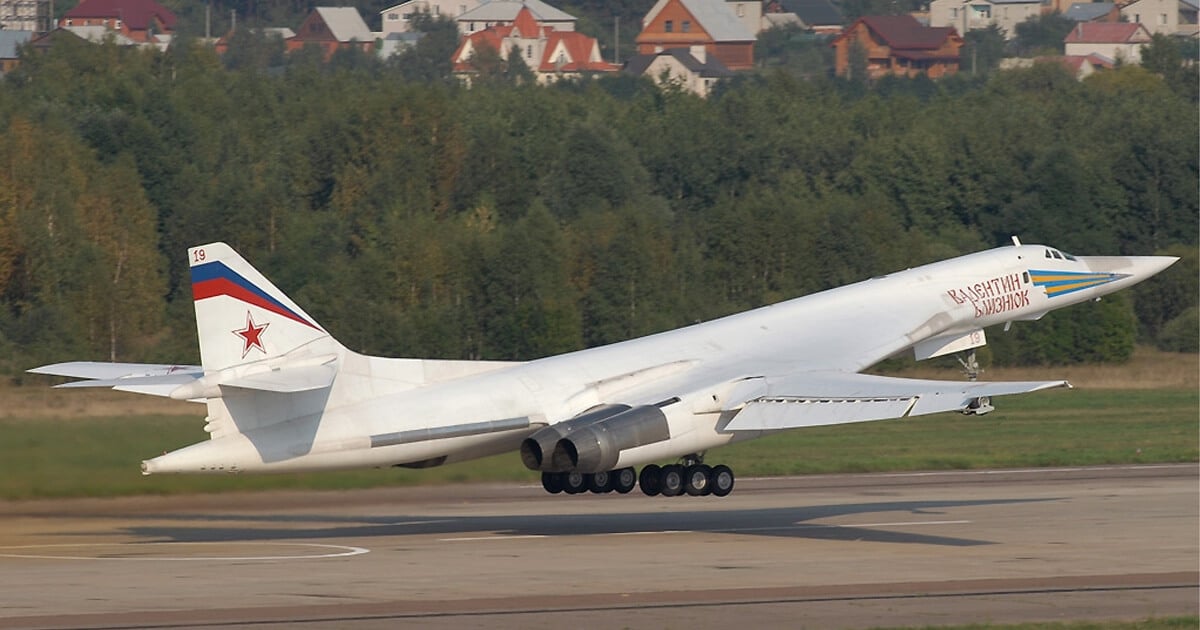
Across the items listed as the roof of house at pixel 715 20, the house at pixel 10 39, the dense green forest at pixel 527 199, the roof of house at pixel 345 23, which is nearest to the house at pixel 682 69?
the roof of house at pixel 715 20

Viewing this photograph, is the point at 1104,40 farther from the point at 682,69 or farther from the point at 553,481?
the point at 553,481

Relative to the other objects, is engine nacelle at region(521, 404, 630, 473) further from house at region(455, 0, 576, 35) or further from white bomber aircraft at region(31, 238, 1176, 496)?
house at region(455, 0, 576, 35)

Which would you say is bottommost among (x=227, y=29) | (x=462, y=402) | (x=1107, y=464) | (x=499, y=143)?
(x=1107, y=464)

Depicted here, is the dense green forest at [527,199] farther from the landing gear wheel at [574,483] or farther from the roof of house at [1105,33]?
the roof of house at [1105,33]

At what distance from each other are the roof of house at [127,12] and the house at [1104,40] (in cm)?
8389

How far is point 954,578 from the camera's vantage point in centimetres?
2708

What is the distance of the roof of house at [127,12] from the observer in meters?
136

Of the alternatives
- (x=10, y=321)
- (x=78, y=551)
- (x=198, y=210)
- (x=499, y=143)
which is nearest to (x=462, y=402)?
(x=78, y=551)

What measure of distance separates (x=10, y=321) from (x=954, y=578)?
41255mm

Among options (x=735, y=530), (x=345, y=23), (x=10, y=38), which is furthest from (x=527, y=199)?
(x=10, y=38)

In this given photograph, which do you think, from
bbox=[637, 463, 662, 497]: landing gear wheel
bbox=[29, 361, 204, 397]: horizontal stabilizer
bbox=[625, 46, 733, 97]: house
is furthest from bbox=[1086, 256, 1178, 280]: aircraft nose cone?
bbox=[625, 46, 733, 97]: house

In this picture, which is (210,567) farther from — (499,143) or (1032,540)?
(499,143)

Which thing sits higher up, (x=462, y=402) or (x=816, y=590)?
(x=462, y=402)

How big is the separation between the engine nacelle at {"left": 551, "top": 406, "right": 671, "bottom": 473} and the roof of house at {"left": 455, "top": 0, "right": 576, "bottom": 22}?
Answer: 415ft
